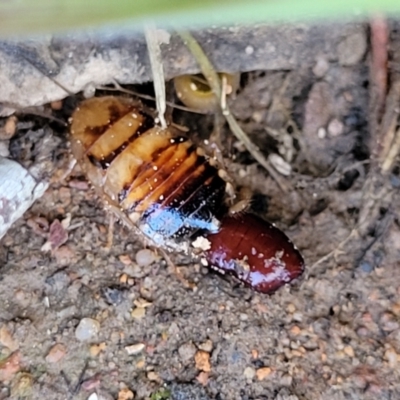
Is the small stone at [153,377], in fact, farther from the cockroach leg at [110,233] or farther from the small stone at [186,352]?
the cockroach leg at [110,233]

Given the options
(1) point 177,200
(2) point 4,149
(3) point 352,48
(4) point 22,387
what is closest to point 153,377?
(4) point 22,387

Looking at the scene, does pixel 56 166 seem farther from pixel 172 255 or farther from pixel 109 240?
pixel 172 255

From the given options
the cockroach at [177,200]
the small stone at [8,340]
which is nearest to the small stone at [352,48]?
the cockroach at [177,200]

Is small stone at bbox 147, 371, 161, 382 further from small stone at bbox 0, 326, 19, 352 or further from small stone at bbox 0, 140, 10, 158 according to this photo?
small stone at bbox 0, 140, 10, 158

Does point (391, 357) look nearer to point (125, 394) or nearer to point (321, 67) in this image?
point (125, 394)

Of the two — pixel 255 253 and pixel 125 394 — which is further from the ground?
pixel 255 253

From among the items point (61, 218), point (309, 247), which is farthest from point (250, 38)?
point (61, 218)

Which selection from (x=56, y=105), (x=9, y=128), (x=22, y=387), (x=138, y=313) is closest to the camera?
(x=22, y=387)
